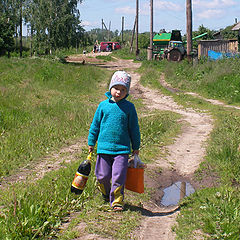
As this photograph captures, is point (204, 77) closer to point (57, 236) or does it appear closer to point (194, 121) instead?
point (194, 121)

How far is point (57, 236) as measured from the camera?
3.63m

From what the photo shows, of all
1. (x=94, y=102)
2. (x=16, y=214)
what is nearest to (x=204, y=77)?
(x=94, y=102)

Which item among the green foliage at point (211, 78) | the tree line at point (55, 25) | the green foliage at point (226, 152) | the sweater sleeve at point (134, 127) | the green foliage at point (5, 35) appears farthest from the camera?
the green foliage at point (5, 35)

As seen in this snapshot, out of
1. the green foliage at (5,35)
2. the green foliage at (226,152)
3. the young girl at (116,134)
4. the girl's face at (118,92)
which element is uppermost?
the green foliage at (5,35)

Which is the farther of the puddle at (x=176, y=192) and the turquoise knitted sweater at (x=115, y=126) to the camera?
the puddle at (x=176, y=192)

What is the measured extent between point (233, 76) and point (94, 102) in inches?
235

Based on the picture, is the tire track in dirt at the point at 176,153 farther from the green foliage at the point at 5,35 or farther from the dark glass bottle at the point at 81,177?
the green foliage at the point at 5,35

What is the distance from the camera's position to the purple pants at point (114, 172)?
414 cm

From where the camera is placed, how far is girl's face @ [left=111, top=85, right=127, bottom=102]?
13.6 feet

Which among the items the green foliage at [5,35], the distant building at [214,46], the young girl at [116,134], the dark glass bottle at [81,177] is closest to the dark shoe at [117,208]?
the young girl at [116,134]

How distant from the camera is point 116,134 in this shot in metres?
4.17

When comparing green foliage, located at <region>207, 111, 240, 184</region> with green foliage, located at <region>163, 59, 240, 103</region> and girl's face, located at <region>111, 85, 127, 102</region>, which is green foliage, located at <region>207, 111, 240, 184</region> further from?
green foliage, located at <region>163, 59, 240, 103</region>

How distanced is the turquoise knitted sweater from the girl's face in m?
0.07

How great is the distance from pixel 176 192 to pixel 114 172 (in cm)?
176
